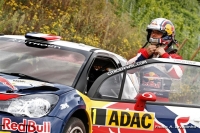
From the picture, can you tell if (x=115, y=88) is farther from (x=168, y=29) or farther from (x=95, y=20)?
(x=95, y=20)

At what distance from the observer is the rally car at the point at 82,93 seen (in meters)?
5.25

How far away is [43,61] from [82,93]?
767mm

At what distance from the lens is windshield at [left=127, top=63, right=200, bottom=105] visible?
21.1ft

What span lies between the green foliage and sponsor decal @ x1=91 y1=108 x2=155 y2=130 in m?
7.04

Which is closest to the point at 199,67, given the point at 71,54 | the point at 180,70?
the point at 180,70

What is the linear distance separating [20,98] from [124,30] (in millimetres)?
13088

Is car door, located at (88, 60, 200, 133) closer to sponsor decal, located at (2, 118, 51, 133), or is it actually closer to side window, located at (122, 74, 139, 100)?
side window, located at (122, 74, 139, 100)

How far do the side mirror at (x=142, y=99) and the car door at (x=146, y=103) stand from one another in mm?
35

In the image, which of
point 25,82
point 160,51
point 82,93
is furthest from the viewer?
point 160,51

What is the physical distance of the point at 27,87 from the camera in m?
5.48

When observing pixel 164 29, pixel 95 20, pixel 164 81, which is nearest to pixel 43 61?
pixel 164 81

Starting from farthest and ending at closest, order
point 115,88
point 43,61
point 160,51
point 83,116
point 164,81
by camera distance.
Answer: point 160,51, point 43,61, point 164,81, point 115,88, point 83,116

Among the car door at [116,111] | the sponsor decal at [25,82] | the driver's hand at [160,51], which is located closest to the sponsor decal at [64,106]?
the sponsor decal at [25,82]

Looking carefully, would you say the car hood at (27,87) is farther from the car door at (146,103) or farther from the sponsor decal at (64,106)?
the car door at (146,103)
